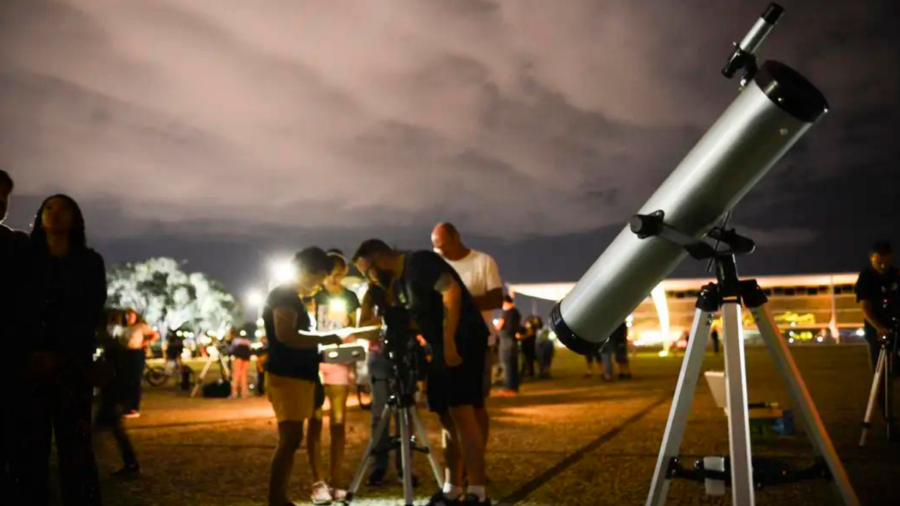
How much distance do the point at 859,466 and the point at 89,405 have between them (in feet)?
17.2

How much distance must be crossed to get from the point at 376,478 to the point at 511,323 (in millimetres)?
9904

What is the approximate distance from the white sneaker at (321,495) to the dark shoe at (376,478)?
0.68 meters

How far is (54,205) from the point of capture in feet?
12.6

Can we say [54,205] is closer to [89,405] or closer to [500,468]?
[89,405]

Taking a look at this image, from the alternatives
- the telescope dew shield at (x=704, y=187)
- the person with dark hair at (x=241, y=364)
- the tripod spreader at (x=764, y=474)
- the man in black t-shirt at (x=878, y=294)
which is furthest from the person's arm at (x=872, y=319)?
the person with dark hair at (x=241, y=364)

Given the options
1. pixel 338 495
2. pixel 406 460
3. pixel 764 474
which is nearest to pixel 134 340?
pixel 338 495

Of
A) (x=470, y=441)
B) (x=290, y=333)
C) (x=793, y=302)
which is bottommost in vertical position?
(x=470, y=441)

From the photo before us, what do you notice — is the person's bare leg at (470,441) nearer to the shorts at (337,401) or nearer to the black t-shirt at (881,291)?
the shorts at (337,401)

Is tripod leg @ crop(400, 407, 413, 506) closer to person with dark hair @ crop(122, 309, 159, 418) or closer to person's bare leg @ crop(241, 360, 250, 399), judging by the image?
person with dark hair @ crop(122, 309, 159, 418)

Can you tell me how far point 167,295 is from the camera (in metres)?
102

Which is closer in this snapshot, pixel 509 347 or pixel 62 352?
pixel 62 352

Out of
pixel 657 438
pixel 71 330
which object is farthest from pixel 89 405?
pixel 657 438

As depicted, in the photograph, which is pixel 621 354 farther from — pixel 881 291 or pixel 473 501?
pixel 473 501

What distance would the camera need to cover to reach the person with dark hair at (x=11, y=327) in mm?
3430
